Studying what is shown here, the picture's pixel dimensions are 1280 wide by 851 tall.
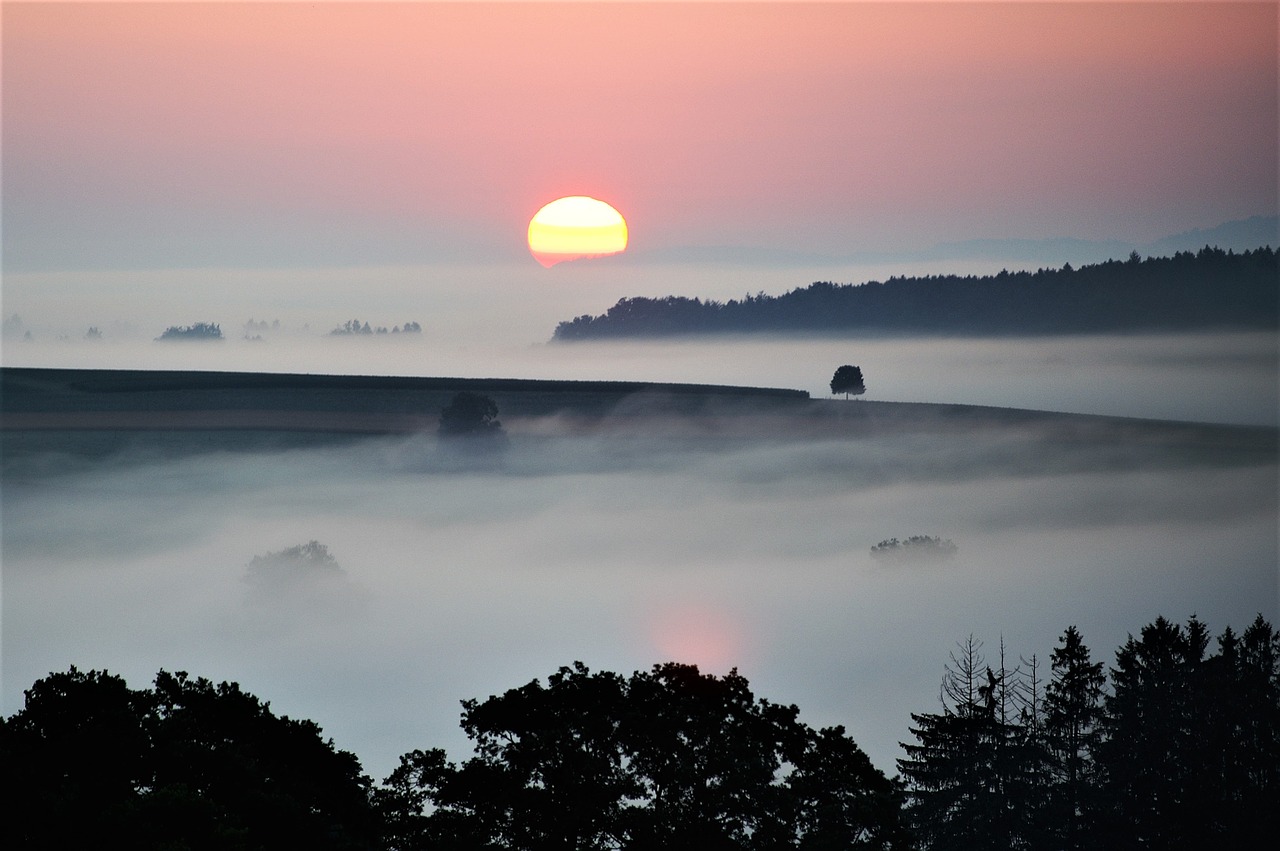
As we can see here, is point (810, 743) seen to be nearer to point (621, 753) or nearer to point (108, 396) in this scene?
point (621, 753)

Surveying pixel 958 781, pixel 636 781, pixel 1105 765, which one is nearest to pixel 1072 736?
pixel 1105 765

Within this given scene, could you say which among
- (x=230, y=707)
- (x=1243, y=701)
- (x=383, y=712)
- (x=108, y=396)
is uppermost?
(x=108, y=396)

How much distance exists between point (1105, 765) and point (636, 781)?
18618 millimetres

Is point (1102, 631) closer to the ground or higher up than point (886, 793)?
closer to the ground

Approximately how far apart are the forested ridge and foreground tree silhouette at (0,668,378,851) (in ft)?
0.16

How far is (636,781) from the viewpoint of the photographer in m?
36.0

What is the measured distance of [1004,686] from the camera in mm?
48094

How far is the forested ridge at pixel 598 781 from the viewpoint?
3122 centimetres

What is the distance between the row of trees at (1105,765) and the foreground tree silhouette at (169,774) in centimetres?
1628

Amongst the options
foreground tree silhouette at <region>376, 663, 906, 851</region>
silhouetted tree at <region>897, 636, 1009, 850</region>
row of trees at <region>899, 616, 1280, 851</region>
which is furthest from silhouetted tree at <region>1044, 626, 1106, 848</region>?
foreground tree silhouette at <region>376, 663, 906, 851</region>

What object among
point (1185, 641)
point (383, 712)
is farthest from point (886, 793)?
point (383, 712)

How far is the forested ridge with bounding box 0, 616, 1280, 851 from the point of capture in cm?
3122

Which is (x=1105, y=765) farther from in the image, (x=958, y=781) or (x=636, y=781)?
(x=636, y=781)

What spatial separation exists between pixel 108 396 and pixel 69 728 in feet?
585
